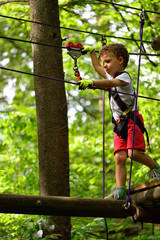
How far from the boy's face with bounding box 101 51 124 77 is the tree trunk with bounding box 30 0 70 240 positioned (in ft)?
1.51

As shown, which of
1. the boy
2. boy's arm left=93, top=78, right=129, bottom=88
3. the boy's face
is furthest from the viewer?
the boy's face

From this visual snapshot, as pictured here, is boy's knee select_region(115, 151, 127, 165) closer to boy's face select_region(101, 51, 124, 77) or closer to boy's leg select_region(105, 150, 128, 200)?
boy's leg select_region(105, 150, 128, 200)

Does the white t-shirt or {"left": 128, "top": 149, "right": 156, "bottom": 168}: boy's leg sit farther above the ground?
the white t-shirt

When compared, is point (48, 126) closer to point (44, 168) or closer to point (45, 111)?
point (45, 111)

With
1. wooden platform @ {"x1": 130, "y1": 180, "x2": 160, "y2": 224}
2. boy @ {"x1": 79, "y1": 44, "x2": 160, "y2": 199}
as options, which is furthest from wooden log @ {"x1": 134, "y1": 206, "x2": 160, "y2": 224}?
boy @ {"x1": 79, "y1": 44, "x2": 160, "y2": 199}

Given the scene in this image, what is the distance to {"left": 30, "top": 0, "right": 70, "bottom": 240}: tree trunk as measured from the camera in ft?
9.69

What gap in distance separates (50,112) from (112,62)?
0.70 m

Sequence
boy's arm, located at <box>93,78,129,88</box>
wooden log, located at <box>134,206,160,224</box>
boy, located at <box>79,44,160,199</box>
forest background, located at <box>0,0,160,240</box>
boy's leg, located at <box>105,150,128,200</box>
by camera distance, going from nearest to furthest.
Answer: boy's arm, located at <box>93,78,129,88</box> < boy's leg, located at <box>105,150,128,200</box> < boy, located at <box>79,44,160,199</box> < wooden log, located at <box>134,206,160,224</box> < forest background, located at <box>0,0,160,240</box>

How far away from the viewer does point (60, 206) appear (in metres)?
2.27

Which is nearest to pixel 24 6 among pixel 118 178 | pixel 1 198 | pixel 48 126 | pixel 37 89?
pixel 37 89

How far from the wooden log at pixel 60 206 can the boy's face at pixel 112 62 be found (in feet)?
3.68

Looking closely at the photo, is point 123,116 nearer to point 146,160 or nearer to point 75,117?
point 146,160

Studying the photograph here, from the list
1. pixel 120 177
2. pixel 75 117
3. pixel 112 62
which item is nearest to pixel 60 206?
pixel 120 177

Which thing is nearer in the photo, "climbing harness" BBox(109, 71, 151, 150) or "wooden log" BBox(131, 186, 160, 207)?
"wooden log" BBox(131, 186, 160, 207)
